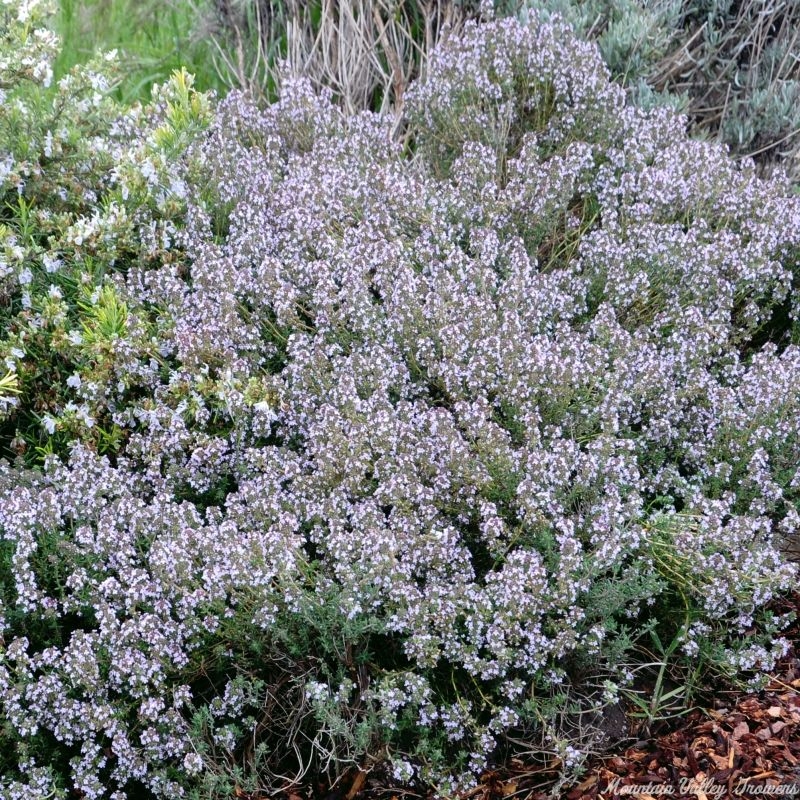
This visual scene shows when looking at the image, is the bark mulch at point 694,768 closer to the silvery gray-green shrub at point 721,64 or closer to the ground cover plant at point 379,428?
the ground cover plant at point 379,428

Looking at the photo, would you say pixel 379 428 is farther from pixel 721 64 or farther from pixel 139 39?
pixel 139 39

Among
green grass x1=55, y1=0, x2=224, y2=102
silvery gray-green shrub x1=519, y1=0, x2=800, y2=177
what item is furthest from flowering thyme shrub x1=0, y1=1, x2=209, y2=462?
silvery gray-green shrub x1=519, y1=0, x2=800, y2=177

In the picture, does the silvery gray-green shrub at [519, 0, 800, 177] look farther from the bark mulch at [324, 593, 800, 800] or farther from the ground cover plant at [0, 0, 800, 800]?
the bark mulch at [324, 593, 800, 800]

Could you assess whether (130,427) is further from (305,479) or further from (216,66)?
(216,66)

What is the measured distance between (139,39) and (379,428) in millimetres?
4519

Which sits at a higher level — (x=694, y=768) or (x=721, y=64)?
(x=721, y=64)

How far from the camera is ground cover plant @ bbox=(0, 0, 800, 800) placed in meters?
2.69

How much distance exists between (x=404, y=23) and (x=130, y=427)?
3.06m

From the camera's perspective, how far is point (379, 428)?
9.80 ft

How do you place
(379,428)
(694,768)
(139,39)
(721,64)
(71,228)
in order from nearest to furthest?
(694,768) < (379,428) < (71,228) < (721,64) < (139,39)

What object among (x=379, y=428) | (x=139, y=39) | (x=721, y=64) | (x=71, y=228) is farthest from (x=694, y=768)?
(x=139, y=39)

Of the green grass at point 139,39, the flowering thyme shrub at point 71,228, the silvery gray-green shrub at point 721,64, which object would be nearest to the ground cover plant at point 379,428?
the flowering thyme shrub at point 71,228

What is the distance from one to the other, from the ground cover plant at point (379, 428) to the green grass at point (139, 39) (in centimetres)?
176

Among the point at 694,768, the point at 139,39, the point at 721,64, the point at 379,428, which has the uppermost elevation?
the point at 139,39
